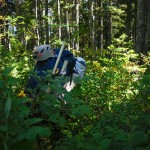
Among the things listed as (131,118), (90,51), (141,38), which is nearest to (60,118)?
(131,118)

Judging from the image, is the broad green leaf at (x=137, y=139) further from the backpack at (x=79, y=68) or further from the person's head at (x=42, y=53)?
the person's head at (x=42, y=53)

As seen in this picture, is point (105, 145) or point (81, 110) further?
point (81, 110)

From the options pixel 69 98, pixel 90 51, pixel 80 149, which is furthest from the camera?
pixel 90 51

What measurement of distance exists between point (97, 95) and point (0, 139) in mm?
3358

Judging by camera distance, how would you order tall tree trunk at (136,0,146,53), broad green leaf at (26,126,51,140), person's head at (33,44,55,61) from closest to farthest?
broad green leaf at (26,126,51,140)
person's head at (33,44,55,61)
tall tree trunk at (136,0,146,53)

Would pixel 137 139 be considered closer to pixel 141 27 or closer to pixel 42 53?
pixel 42 53

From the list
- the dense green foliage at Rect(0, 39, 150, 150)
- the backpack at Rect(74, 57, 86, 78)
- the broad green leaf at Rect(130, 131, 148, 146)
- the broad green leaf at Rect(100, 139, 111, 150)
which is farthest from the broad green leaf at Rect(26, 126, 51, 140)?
the backpack at Rect(74, 57, 86, 78)

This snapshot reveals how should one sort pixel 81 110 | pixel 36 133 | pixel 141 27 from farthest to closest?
1. pixel 141 27
2. pixel 81 110
3. pixel 36 133

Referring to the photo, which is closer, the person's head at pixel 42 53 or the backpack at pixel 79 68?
the backpack at pixel 79 68

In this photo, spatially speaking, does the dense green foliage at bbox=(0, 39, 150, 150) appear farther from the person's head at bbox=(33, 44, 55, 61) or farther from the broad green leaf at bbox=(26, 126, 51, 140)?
the person's head at bbox=(33, 44, 55, 61)

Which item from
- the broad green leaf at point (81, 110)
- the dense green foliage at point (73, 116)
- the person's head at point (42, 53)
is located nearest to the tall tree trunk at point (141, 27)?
the dense green foliage at point (73, 116)

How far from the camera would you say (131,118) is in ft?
9.29

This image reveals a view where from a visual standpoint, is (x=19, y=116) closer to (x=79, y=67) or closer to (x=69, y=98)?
(x=69, y=98)

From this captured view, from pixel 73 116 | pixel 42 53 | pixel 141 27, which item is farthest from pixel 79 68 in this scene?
pixel 141 27
